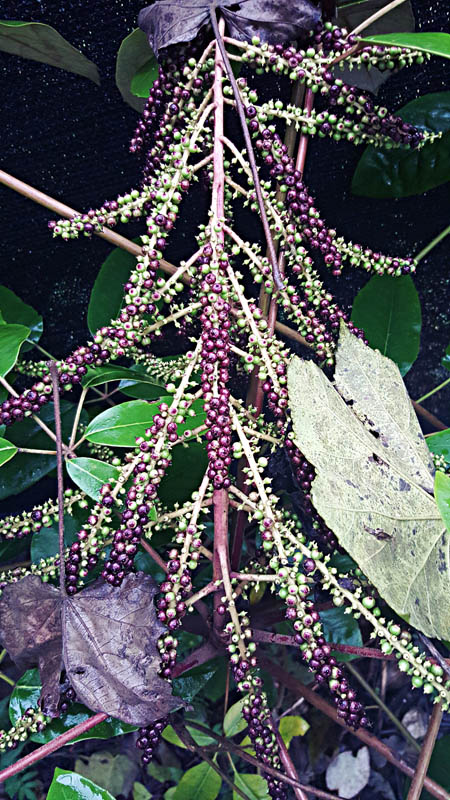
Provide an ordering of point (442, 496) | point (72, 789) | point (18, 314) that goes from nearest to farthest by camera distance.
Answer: point (442, 496) → point (72, 789) → point (18, 314)

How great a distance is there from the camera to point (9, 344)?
0.70 meters

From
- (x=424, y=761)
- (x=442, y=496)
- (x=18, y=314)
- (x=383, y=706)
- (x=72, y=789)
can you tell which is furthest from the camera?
(x=383, y=706)

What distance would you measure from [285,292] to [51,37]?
455mm

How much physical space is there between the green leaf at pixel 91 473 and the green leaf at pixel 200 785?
612 millimetres

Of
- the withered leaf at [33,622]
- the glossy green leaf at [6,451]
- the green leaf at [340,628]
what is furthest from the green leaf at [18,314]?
the green leaf at [340,628]

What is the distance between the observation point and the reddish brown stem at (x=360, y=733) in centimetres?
70

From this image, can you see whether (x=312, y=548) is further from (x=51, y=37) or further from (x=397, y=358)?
(x=51, y=37)

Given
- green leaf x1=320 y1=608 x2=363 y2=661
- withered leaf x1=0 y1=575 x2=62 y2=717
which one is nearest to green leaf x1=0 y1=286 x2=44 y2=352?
withered leaf x1=0 y1=575 x2=62 y2=717

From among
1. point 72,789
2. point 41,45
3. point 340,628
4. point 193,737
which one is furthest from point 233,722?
point 41,45

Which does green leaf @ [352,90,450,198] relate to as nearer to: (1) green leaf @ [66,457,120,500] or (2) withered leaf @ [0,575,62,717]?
(1) green leaf @ [66,457,120,500]

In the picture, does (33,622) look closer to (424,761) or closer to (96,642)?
(96,642)

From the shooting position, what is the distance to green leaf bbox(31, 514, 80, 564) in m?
0.81

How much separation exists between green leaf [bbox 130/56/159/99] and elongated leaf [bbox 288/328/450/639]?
434mm

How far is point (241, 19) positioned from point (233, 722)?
3.32 ft
